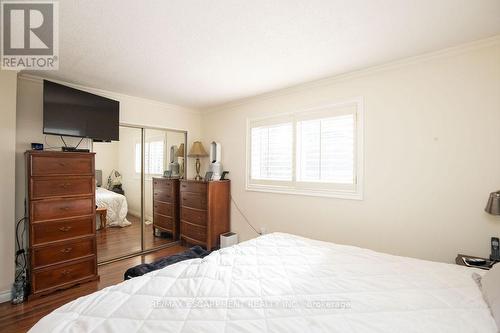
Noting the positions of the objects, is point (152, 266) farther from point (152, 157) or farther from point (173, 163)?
point (173, 163)

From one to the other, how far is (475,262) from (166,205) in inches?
154

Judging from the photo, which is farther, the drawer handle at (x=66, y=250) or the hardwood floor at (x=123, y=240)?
the hardwood floor at (x=123, y=240)

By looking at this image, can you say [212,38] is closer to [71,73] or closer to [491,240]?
[71,73]

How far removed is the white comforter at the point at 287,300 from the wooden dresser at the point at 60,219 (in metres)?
1.80

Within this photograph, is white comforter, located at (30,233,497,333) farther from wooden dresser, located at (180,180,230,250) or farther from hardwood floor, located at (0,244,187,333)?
wooden dresser, located at (180,180,230,250)

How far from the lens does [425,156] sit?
2246mm

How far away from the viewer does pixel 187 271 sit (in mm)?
1523

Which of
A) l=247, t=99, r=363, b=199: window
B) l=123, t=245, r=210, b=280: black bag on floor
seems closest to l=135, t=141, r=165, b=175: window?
l=247, t=99, r=363, b=199: window

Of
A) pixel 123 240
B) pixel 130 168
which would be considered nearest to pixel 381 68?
pixel 130 168

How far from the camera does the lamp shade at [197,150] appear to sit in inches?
167

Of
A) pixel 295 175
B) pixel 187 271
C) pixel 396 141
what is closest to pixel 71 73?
pixel 187 271

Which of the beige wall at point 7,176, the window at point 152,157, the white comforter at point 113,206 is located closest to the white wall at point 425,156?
the window at point 152,157

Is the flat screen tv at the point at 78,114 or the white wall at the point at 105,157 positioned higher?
the flat screen tv at the point at 78,114

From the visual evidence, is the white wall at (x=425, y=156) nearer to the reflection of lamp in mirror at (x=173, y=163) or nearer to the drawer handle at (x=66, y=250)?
the reflection of lamp in mirror at (x=173, y=163)
